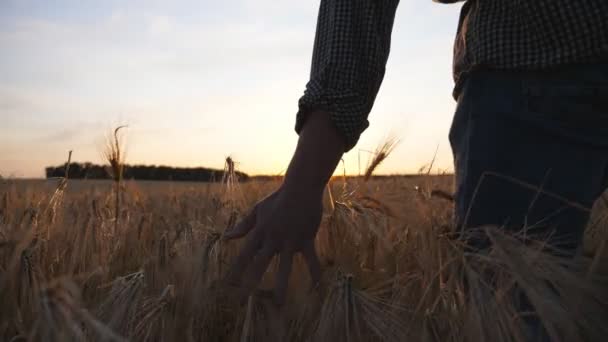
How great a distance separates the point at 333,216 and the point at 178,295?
0.49 m

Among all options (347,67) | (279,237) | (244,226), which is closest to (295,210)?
(279,237)

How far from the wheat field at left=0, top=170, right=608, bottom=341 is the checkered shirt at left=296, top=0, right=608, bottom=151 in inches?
9.8

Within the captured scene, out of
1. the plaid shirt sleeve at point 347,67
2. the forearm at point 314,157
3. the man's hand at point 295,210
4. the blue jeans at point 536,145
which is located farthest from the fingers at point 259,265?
the blue jeans at point 536,145

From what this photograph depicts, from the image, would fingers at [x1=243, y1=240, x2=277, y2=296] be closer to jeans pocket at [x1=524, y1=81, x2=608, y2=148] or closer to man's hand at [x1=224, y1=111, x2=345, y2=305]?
man's hand at [x1=224, y1=111, x2=345, y2=305]

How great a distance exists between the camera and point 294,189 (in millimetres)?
883

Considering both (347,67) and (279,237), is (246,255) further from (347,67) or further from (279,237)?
(347,67)

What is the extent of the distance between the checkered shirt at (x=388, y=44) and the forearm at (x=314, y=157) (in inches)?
0.7

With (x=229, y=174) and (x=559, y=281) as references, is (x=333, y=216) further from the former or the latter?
(x=559, y=281)

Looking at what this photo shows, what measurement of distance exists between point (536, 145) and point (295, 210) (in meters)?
0.51

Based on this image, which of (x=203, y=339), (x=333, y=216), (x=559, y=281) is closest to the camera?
(x=559, y=281)

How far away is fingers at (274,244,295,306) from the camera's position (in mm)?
923

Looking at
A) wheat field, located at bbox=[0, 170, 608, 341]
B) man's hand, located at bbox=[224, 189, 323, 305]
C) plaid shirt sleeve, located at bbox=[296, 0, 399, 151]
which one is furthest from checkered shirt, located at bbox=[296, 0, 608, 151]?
wheat field, located at bbox=[0, 170, 608, 341]

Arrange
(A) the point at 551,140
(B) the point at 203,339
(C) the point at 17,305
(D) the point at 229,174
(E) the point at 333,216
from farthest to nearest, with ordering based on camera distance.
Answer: (D) the point at 229,174, (E) the point at 333,216, (A) the point at 551,140, (B) the point at 203,339, (C) the point at 17,305

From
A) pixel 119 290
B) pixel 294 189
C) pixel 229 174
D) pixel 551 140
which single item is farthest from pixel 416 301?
pixel 229 174
